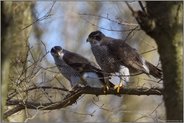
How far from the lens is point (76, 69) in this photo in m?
7.84

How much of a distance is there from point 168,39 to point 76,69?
3.86m

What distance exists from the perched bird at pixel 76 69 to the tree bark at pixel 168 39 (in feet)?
9.44

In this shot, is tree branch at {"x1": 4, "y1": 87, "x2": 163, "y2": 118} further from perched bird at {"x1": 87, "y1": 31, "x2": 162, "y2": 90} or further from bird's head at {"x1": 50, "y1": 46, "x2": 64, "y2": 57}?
bird's head at {"x1": 50, "y1": 46, "x2": 64, "y2": 57}

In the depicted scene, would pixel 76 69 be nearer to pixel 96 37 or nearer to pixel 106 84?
pixel 96 37

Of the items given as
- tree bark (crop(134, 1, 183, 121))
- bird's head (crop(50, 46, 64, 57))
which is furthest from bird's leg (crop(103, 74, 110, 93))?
tree bark (crop(134, 1, 183, 121))

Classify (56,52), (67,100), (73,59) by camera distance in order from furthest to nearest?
(56,52) < (73,59) < (67,100)

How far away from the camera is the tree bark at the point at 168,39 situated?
399 centimetres

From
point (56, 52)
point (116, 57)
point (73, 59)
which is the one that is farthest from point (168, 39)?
point (56, 52)

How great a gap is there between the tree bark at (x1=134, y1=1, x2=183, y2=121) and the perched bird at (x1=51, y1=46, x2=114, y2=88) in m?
2.88

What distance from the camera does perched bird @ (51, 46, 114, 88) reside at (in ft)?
23.6

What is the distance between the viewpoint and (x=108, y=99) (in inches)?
540

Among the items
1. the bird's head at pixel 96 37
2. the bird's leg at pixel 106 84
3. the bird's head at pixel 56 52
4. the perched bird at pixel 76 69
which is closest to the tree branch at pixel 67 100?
the bird's leg at pixel 106 84

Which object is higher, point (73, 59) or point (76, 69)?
point (73, 59)

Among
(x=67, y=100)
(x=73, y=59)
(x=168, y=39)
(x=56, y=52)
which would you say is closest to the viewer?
(x=168, y=39)
